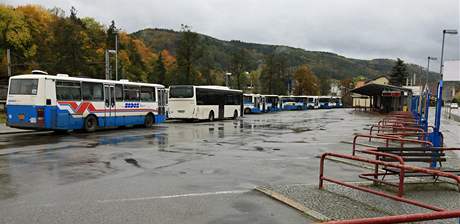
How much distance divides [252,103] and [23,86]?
118 feet

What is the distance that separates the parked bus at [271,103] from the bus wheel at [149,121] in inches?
1231

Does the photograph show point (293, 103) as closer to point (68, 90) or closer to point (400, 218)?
point (68, 90)

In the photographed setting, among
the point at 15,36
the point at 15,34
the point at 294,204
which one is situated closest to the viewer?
the point at 294,204

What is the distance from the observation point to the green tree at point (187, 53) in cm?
5033

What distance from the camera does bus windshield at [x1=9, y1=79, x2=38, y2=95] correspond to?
1741cm

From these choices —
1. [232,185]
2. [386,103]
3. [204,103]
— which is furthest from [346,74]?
Result: [232,185]

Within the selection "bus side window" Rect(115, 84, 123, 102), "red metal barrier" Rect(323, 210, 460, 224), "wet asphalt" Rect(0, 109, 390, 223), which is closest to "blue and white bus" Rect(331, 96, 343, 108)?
"bus side window" Rect(115, 84, 123, 102)

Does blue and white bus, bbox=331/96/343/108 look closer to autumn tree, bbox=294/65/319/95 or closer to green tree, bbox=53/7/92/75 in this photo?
autumn tree, bbox=294/65/319/95

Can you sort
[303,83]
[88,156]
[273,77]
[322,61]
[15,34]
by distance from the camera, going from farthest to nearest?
1. [322,61]
2. [303,83]
3. [273,77]
4. [15,34]
5. [88,156]

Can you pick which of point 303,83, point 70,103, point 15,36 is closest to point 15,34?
point 15,36

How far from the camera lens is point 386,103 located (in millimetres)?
58656

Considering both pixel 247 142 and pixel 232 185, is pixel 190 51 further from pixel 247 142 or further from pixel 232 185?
pixel 232 185

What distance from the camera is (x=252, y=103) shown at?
51312 mm

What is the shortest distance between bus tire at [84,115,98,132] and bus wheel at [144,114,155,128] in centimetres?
444
